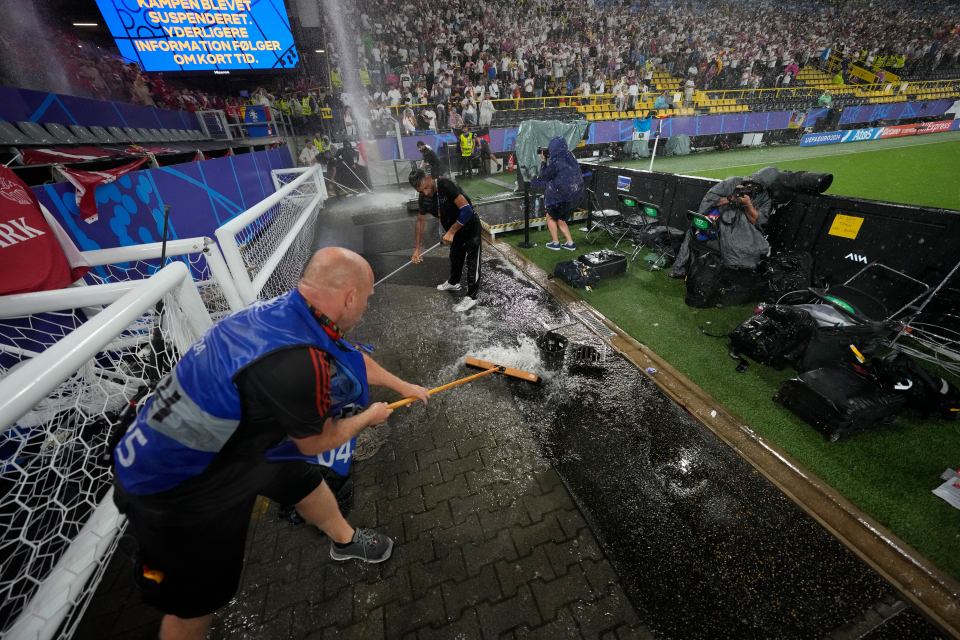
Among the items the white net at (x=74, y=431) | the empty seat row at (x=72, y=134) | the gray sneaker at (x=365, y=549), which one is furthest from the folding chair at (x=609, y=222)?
the empty seat row at (x=72, y=134)

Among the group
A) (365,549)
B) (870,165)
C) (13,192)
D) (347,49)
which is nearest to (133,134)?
(13,192)

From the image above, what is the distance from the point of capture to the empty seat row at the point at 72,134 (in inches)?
223

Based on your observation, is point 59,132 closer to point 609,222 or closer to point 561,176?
point 561,176

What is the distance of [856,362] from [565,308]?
308 centimetres

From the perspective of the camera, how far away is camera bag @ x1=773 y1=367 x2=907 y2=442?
296 cm

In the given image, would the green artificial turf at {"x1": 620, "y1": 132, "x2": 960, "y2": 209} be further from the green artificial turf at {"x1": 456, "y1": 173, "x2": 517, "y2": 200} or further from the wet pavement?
the wet pavement

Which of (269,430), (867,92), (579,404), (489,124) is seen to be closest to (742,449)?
(579,404)

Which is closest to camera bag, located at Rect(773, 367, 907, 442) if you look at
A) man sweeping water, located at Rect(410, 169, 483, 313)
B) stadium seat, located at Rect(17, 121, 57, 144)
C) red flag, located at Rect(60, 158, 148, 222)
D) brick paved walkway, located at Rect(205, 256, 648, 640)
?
brick paved walkway, located at Rect(205, 256, 648, 640)

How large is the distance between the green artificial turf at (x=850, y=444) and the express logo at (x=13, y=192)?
609cm

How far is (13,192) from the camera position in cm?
287

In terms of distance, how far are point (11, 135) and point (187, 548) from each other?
8.37 meters

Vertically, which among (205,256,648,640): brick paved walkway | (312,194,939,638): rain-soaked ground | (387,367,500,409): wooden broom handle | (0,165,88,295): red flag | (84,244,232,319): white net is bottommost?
(312,194,939,638): rain-soaked ground

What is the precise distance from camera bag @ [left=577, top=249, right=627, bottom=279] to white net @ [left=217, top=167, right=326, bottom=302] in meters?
4.67

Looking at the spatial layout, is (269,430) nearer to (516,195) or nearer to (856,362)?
(856,362)
